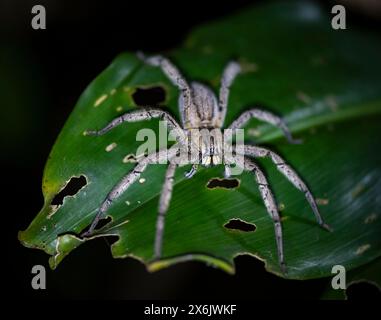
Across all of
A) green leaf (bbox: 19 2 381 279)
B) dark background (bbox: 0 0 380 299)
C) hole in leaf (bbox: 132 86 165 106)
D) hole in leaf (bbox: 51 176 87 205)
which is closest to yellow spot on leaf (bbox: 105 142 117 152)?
green leaf (bbox: 19 2 381 279)

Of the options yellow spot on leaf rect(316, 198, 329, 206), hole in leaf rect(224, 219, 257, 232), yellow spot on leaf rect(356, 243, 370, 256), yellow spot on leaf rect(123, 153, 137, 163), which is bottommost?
yellow spot on leaf rect(356, 243, 370, 256)

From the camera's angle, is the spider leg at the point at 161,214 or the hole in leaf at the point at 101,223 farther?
the hole in leaf at the point at 101,223

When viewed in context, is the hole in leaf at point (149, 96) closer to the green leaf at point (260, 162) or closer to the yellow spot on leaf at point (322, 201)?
the green leaf at point (260, 162)

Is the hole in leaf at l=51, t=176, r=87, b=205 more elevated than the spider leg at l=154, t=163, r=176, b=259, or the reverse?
→ the hole in leaf at l=51, t=176, r=87, b=205

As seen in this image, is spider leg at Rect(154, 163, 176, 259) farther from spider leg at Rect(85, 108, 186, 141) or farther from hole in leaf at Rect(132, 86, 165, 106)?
hole in leaf at Rect(132, 86, 165, 106)

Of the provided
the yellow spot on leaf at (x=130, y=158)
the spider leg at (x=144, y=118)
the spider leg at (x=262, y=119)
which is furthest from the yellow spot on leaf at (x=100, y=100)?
the spider leg at (x=262, y=119)

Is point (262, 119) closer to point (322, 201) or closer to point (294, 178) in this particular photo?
point (294, 178)

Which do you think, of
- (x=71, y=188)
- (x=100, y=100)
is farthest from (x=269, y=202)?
(x=100, y=100)
